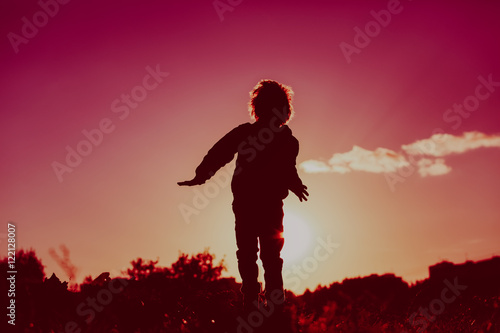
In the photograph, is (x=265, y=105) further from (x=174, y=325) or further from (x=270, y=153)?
(x=174, y=325)

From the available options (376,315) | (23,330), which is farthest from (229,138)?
(23,330)

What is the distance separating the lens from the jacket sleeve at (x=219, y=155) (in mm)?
6008

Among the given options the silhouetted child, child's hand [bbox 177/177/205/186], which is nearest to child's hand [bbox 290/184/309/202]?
the silhouetted child

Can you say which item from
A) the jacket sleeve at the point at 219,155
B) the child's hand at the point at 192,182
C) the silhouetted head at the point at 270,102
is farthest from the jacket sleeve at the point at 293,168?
the child's hand at the point at 192,182

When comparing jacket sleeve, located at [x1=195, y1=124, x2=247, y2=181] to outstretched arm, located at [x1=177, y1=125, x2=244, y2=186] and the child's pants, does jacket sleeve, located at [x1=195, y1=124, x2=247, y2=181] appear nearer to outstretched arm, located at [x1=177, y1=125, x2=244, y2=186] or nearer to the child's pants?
outstretched arm, located at [x1=177, y1=125, x2=244, y2=186]

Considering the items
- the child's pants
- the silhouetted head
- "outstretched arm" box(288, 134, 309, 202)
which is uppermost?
the silhouetted head

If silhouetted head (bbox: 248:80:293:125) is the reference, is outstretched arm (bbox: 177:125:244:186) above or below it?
below

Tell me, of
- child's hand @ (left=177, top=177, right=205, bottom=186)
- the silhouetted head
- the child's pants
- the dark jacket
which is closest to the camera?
the child's pants

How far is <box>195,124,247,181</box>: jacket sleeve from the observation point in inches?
237

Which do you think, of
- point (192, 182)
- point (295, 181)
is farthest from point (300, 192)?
point (192, 182)

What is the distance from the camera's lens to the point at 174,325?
4.49 meters

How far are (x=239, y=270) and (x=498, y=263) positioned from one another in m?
59.9

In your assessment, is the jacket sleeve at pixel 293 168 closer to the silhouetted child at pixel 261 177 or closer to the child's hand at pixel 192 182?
the silhouetted child at pixel 261 177

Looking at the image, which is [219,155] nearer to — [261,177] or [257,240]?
[261,177]
